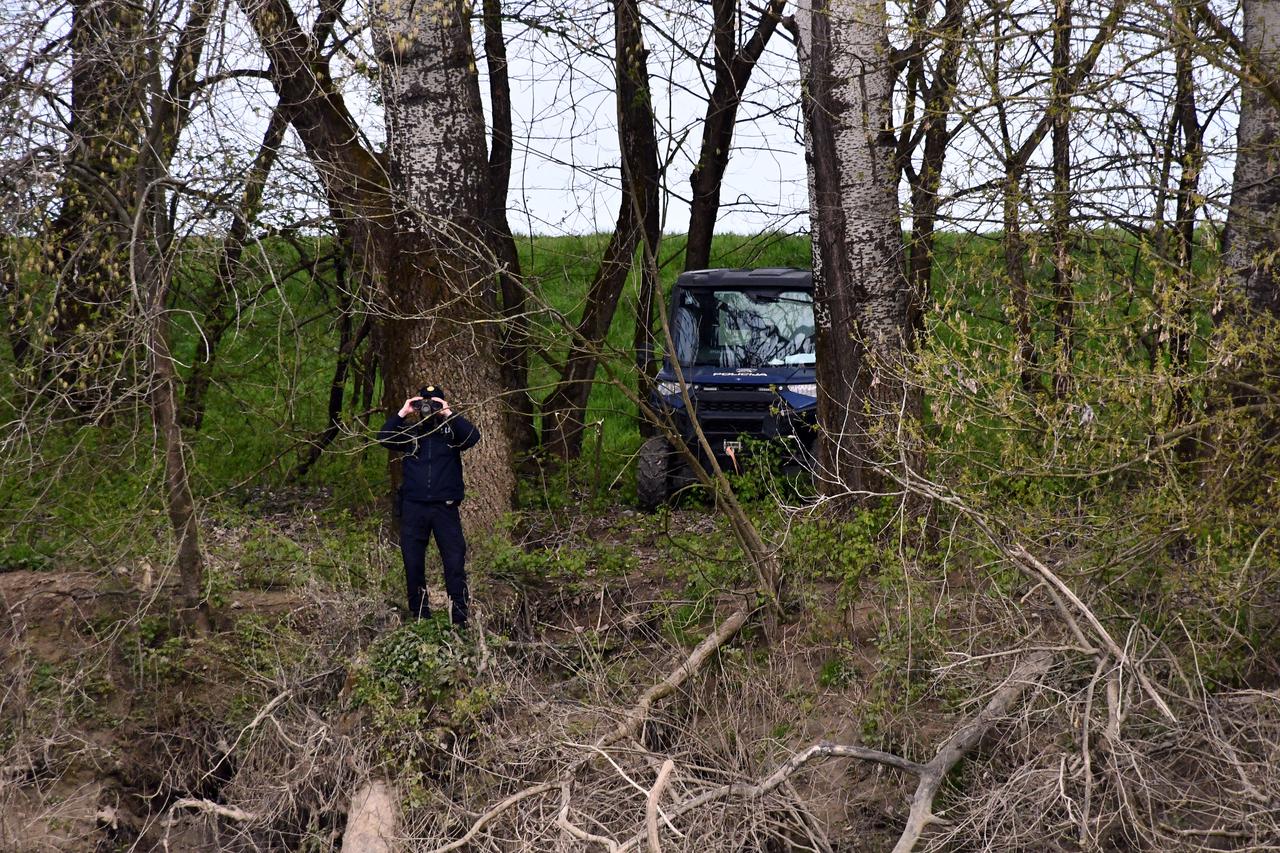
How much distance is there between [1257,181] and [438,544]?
5.21m

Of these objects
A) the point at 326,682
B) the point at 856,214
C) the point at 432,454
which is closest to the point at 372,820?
the point at 326,682

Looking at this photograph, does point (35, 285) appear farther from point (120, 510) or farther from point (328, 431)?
point (328, 431)

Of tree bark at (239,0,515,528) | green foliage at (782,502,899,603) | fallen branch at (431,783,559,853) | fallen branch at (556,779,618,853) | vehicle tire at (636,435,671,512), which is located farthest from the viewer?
vehicle tire at (636,435,671,512)

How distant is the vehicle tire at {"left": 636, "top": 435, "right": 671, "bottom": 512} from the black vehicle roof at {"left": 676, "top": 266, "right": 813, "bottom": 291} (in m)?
1.51

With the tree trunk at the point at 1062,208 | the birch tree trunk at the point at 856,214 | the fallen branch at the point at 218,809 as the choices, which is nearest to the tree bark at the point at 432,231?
the birch tree trunk at the point at 856,214

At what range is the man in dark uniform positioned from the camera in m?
8.30

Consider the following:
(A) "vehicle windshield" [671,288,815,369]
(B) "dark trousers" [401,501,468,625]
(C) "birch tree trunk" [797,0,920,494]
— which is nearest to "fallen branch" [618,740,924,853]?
(B) "dark trousers" [401,501,468,625]

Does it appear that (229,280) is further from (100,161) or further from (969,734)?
(969,734)

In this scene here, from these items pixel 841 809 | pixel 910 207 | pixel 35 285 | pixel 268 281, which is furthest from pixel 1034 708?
pixel 35 285

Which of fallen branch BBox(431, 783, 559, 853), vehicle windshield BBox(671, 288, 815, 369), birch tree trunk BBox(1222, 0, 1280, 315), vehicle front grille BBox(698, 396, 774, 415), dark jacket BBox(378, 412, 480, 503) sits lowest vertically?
fallen branch BBox(431, 783, 559, 853)

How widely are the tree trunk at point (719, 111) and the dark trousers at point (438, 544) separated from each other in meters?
4.66

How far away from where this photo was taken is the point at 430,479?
8328 mm

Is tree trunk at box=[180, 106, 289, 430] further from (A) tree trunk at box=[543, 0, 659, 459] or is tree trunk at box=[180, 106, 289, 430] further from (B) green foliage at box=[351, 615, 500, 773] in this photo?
(A) tree trunk at box=[543, 0, 659, 459]

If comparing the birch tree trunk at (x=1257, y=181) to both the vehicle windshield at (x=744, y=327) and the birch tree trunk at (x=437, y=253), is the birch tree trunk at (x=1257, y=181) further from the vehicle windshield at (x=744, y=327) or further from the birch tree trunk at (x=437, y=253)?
the birch tree trunk at (x=437, y=253)
